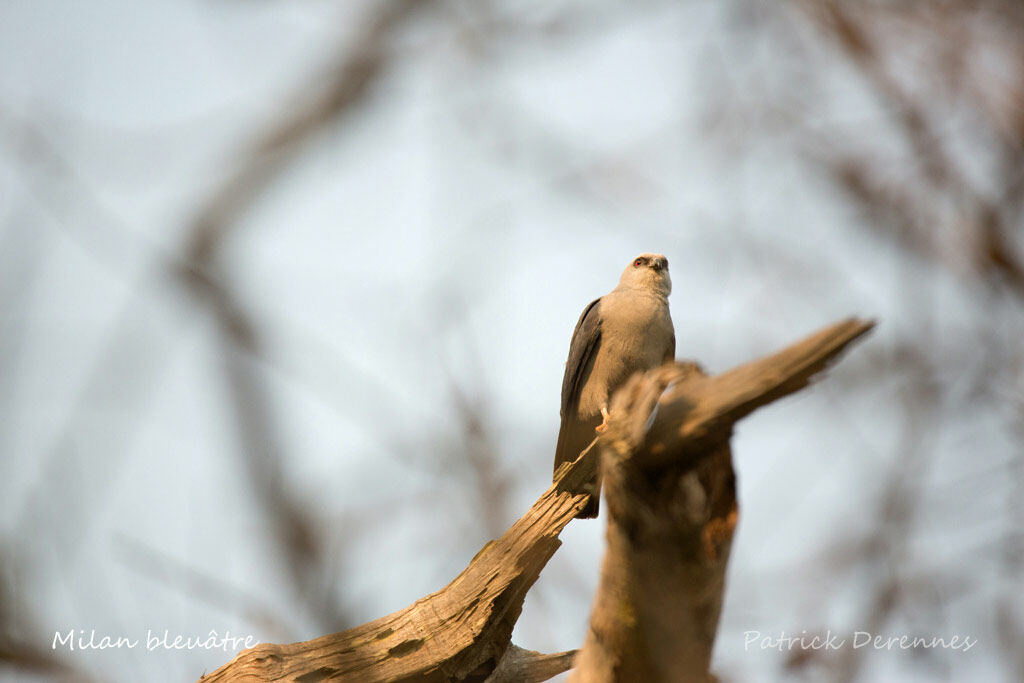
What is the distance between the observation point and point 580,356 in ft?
19.7

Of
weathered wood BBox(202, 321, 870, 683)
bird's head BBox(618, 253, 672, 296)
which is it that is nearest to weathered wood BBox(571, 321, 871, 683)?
weathered wood BBox(202, 321, 870, 683)

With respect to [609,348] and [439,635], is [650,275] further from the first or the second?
[439,635]

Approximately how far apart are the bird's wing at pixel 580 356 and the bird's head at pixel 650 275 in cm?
35

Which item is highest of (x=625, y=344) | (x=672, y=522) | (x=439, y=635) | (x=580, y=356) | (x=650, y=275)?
(x=650, y=275)

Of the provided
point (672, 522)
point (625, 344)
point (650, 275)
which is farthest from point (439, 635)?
point (650, 275)

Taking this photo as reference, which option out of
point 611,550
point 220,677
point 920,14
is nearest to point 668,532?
point 611,550

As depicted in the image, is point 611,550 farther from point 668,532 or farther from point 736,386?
point 736,386

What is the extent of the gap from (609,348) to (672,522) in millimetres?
3349

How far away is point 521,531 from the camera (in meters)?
3.60

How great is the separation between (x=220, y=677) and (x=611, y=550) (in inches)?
77.3

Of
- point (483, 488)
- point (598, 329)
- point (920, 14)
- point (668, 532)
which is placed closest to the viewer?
point (668, 532)

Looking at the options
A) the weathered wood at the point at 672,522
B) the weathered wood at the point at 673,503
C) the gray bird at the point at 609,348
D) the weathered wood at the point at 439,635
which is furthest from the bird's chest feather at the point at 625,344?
the weathered wood at the point at 672,522

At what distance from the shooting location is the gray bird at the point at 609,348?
5758 millimetres

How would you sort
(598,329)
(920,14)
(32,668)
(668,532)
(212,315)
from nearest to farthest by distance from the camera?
1. (32,668)
2. (212,315)
3. (668,532)
4. (920,14)
5. (598,329)
